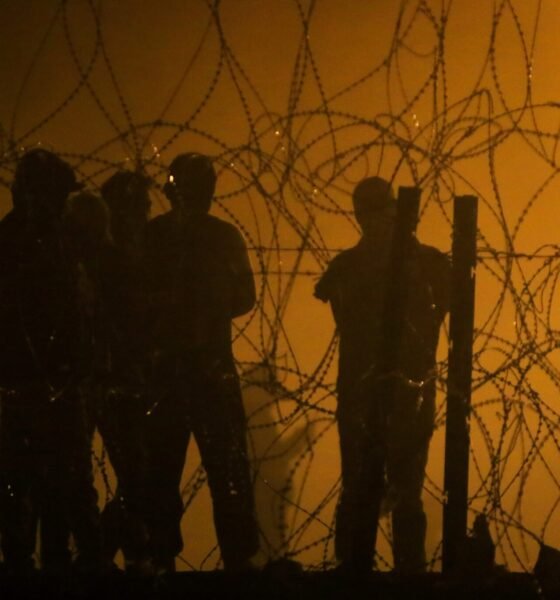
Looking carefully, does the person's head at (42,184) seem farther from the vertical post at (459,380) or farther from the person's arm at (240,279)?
the vertical post at (459,380)

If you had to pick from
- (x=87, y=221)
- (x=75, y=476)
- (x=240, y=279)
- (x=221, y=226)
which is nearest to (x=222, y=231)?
(x=221, y=226)

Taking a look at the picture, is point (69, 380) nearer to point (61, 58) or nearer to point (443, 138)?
point (443, 138)

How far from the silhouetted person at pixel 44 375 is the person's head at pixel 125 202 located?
0.21 meters

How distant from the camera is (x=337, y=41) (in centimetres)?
517

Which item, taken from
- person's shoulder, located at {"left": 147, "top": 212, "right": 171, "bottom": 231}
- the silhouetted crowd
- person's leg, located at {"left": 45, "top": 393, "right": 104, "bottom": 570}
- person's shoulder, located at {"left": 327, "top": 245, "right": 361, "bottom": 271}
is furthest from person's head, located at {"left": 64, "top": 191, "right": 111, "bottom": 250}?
person's shoulder, located at {"left": 327, "top": 245, "right": 361, "bottom": 271}

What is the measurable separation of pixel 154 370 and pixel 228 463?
0.40 meters

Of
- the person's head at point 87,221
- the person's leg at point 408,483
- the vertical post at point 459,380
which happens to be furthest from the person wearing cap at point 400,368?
the person's head at point 87,221

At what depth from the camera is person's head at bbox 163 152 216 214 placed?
3898 millimetres

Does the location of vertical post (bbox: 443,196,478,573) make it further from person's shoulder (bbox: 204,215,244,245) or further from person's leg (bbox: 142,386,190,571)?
person's leg (bbox: 142,386,190,571)

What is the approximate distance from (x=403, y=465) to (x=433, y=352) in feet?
1.31

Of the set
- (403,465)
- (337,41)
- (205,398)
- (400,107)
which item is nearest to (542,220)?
(400,107)

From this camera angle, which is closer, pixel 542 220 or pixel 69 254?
pixel 69 254

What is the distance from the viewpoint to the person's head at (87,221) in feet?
12.5

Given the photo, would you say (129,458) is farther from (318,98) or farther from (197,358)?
(318,98)
